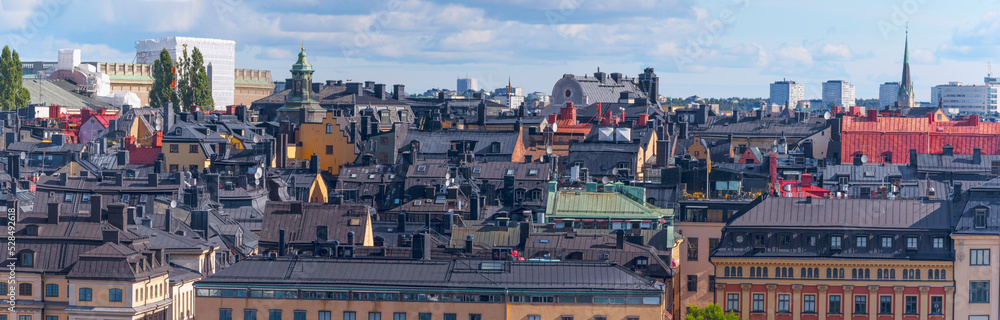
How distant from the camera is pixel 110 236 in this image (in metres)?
97.7

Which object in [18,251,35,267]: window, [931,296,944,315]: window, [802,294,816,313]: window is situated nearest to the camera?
[18,251,35,267]: window

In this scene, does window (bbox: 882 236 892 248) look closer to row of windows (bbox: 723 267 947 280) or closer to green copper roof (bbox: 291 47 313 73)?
row of windows (bbox: 723 267 947 280)

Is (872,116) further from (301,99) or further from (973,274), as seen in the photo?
(973,274)

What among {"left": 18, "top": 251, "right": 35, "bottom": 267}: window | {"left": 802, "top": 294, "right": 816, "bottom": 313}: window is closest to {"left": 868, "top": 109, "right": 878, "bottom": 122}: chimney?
{"left": 802, "top": 294, "right": 816, "bottom": 313}: window

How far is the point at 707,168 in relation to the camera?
126 meters

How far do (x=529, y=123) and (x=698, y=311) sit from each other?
7132 cm

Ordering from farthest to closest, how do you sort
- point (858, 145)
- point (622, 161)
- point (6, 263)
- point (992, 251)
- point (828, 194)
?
point (858, 145) → point (622, 161) → point (828, 194) → point (992, 251) → point (6, 263)

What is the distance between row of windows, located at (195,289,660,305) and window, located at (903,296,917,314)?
21.2 m

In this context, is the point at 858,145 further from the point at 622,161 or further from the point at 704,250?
the point at 704,250

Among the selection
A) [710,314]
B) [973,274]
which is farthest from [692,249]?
[973,274]

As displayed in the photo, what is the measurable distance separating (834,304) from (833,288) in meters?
0.87

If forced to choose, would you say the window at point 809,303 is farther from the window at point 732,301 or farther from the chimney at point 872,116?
the chimney at point 872,116

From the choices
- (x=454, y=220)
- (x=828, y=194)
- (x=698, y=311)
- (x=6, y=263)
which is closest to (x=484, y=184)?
(x=454, y=220)

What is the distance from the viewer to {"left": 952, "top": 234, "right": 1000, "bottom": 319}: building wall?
340ft
